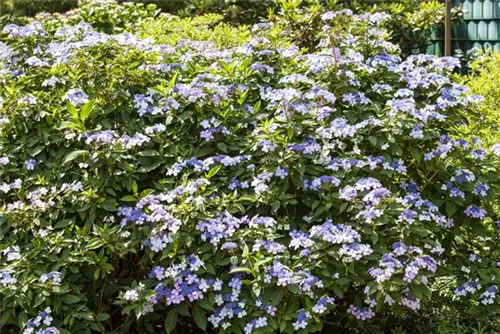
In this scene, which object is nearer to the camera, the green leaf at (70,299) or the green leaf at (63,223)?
the green leaf at (70,299)

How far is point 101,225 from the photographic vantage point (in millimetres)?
3236

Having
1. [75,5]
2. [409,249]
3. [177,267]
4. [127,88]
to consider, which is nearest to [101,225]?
[177,267]

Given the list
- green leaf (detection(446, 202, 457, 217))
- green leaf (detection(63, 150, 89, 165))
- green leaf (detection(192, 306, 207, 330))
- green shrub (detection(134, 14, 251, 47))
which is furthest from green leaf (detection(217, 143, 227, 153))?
green shrub (detection(134, 14, 251, 47))

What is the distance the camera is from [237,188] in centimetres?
331

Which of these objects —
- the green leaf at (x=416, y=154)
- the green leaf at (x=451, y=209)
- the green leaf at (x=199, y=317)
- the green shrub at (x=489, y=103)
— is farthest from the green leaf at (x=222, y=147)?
the green shrub at (x=489, y=103)

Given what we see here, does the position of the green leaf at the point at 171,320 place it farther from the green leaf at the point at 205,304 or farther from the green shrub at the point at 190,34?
the green shrub at the point at 190,34

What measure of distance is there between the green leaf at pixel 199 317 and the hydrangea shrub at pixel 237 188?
13 mm

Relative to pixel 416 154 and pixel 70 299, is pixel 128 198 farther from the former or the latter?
pixel 416 154

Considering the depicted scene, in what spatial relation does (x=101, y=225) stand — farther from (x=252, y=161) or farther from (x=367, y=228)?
(x=367, y=228)

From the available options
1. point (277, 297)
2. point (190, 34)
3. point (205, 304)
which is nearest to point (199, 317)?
point (205, 304)

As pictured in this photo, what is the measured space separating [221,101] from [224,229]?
0.64m

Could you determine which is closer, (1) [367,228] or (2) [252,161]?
(1) [367,228]

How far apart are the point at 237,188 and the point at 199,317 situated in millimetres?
562

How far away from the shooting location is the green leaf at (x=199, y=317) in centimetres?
302
